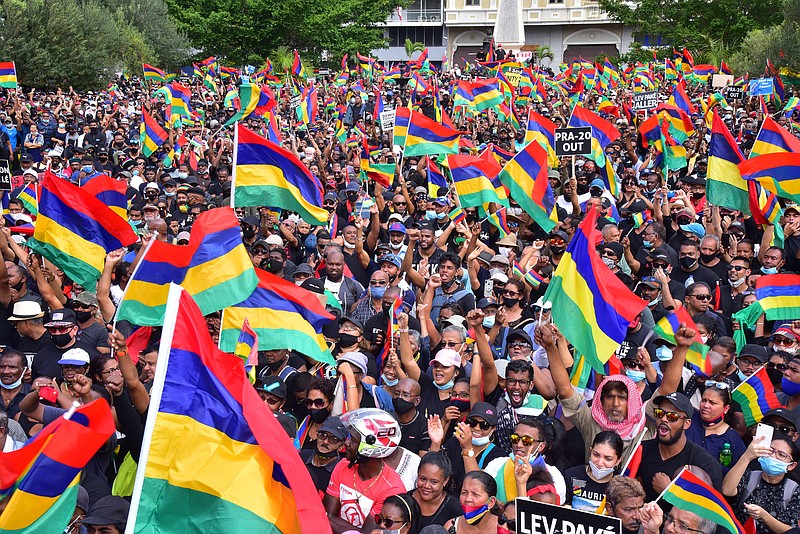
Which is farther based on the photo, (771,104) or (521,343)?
(771,104)

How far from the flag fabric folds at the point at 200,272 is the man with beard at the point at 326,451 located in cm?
130

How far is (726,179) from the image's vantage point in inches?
441

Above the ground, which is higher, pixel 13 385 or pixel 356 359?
pixel 356 359

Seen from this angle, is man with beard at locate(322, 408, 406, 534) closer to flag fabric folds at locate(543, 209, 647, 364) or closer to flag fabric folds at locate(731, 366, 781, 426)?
flag fabric folds at locate(543, 209, 647, 364)

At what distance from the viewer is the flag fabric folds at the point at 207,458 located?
420cm

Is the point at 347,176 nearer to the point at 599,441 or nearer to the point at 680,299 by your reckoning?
the point at 680,299

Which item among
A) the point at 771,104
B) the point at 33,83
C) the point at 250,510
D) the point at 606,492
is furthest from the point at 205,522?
the point at 33,83

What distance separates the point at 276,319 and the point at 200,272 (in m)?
0.67

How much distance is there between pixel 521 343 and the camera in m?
7.32

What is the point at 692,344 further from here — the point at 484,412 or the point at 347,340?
the point at 347,340

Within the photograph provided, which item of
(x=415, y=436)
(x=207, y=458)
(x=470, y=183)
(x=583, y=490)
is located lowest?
(x=415, y=436)

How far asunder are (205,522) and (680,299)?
19.5 feet

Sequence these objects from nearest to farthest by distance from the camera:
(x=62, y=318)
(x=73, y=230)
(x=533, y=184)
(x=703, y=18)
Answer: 1. (x=62, y=318)
2. (x=73, y=230)
3. (x=533, y=184)
4. (x=703, y=18)

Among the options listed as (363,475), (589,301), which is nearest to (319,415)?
(363,475)
